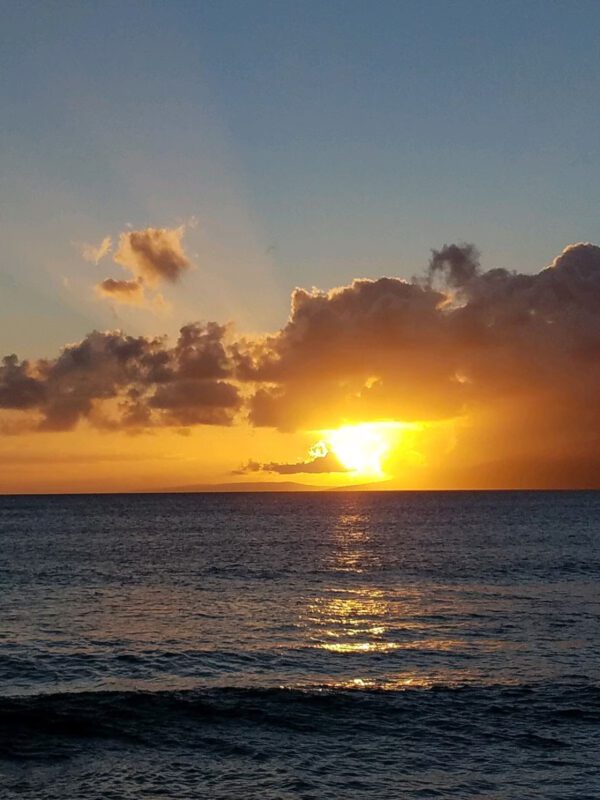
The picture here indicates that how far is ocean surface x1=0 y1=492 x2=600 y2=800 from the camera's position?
27516 mm

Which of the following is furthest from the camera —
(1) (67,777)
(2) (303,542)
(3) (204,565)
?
(2) (303,542)

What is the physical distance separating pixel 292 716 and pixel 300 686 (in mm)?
4365

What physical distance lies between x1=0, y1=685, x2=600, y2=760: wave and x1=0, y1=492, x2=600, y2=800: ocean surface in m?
0.11

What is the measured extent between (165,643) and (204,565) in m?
50.0

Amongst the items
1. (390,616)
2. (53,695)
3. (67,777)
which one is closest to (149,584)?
(390,616)

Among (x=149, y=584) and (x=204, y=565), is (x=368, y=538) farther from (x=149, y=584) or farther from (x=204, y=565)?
(x=149, y=584)

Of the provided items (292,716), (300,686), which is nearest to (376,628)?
(300,686)

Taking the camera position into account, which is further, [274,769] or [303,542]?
[303,542]

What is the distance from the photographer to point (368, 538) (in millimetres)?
149875

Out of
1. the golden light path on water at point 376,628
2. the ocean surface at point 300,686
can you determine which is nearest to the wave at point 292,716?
the ocean surface at point 300,686

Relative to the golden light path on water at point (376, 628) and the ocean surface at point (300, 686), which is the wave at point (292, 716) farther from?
the golden light path on water at point (376, 628)

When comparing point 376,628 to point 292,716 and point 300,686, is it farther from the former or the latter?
point 292,716

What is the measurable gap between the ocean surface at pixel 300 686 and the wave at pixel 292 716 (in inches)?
4.4

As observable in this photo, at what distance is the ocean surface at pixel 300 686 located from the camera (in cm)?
2752
